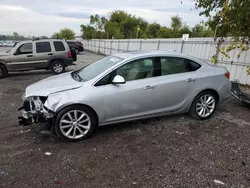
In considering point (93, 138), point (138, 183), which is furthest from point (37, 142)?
point (138, 183)

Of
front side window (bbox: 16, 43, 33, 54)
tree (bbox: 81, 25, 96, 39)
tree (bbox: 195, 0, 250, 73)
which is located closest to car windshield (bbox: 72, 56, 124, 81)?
tree (bbox: 195, 0, 250, 73)

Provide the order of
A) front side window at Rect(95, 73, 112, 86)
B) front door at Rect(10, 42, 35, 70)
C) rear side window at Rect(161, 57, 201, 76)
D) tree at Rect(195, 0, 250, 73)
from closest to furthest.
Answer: front side window at Rect(95, 73, 112, 86) → rear side window at Rect(161, 57, 201, 76) → tree at Rect(195, 0, 250, 73) → front door at Rect(10, 42, 35, 70)

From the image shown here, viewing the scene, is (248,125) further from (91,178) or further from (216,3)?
(216,3)

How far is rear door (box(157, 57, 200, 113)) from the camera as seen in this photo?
436cm

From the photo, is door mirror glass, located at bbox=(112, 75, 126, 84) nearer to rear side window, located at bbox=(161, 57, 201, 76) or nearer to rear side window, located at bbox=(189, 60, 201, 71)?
rear side window, located at bbox=(161, 57, 201, 76)

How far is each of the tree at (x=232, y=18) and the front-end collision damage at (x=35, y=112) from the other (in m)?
6.00

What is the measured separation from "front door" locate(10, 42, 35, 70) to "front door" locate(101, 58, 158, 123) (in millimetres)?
7854

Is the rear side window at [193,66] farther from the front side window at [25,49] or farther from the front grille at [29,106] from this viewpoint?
the front side window at [25,49]

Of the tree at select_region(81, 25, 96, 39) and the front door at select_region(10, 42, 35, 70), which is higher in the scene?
the tree at select_region(81, 25, 96, 39)

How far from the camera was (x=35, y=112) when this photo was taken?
12.3 ft

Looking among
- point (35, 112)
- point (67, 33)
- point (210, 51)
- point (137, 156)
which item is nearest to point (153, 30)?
point (67, 33)

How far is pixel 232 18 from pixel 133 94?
4967 mm

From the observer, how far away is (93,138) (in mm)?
4027

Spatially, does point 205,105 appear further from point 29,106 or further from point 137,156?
point 29,106
